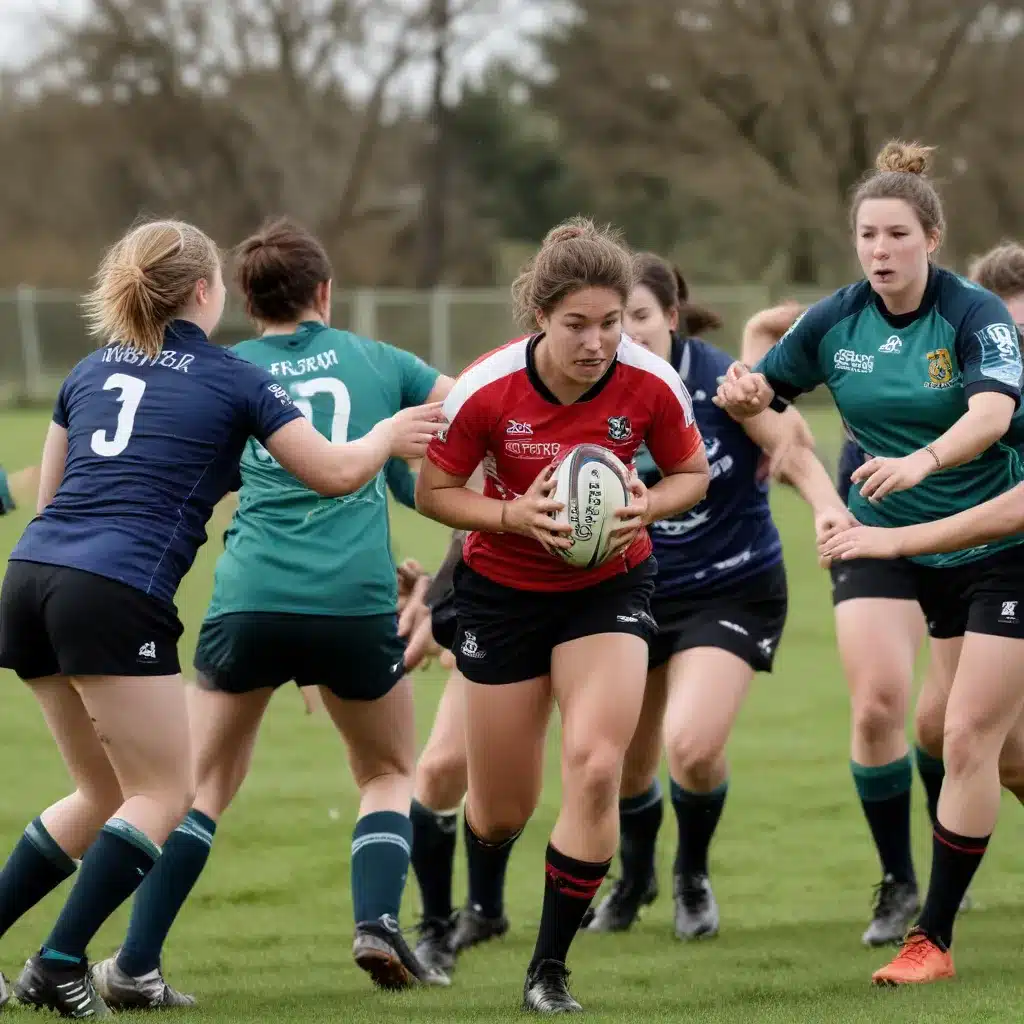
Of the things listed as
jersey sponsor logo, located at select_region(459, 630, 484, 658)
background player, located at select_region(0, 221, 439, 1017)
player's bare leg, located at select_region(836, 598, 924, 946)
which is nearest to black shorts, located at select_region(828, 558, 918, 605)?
player's bare leg, located at select_region(836, 598, 924, 946)

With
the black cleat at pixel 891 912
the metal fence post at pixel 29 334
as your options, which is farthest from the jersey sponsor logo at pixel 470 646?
the metal fence post at pixel 29 334

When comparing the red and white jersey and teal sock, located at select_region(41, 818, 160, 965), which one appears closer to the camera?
teal sock, located at select_region(41, 818, 160, 965)

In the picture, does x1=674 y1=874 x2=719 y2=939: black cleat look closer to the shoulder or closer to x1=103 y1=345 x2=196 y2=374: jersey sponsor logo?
the shoulder

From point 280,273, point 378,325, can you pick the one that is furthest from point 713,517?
point 378,325

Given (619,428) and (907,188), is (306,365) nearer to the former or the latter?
(619,428)

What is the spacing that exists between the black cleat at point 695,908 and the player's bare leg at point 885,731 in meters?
0.50

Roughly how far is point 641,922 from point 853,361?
216cm

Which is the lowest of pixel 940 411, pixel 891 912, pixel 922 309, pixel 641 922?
pixel 641 922

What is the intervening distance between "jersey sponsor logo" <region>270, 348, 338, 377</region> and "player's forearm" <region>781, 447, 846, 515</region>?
1.40m

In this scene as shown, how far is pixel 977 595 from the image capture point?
15.7 ft

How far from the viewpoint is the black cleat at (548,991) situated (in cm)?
425

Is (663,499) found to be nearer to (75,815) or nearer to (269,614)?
(269,614)

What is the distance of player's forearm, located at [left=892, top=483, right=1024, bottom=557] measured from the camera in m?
4.62

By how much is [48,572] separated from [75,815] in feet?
2.42
